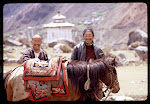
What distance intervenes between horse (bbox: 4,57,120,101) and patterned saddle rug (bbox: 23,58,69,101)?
3.3 inches

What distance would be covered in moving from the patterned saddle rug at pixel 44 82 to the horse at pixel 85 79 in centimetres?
8

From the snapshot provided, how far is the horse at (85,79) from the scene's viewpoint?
3.15 meters

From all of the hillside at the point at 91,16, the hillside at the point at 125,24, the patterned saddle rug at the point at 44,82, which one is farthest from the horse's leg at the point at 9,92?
the hillside at the point at 91,16

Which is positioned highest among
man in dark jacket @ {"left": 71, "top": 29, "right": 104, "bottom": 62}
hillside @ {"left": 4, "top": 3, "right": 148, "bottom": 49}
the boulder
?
hillside @ {"left": 4, "top": 3, "right": 148, "bottom": 49}

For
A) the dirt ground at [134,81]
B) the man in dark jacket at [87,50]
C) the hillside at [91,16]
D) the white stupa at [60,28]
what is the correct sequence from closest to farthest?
the man in dark jacket at [87,50] < the dirt ground at [134,81] < the white stupa at [60,28] < the hillside at [91,16]

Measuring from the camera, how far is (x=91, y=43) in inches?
150

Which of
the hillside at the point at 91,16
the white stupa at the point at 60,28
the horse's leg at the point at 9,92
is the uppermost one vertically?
the hillside at the point at 91,16

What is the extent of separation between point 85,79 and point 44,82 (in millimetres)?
559

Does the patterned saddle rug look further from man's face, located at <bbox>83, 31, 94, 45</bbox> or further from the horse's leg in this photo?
man's face, located at <bbox>83, 31, 94, 45</bbox>

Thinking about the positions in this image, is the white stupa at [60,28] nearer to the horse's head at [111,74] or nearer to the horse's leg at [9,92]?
the horse's head at [111,74]

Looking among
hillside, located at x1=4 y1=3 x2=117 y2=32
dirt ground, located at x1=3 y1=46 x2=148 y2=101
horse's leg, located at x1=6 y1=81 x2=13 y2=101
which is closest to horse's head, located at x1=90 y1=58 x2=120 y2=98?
horse's leg, located at x1=6 y1=81 x2=13 y2=101

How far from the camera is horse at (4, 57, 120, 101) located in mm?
3152

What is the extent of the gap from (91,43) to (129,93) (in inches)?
135

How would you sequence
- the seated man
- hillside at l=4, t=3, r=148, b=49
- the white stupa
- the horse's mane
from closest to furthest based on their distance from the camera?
the horse's mane < the seated man < the white stupa < hillside at l=4, t=3, r=148, b=49
